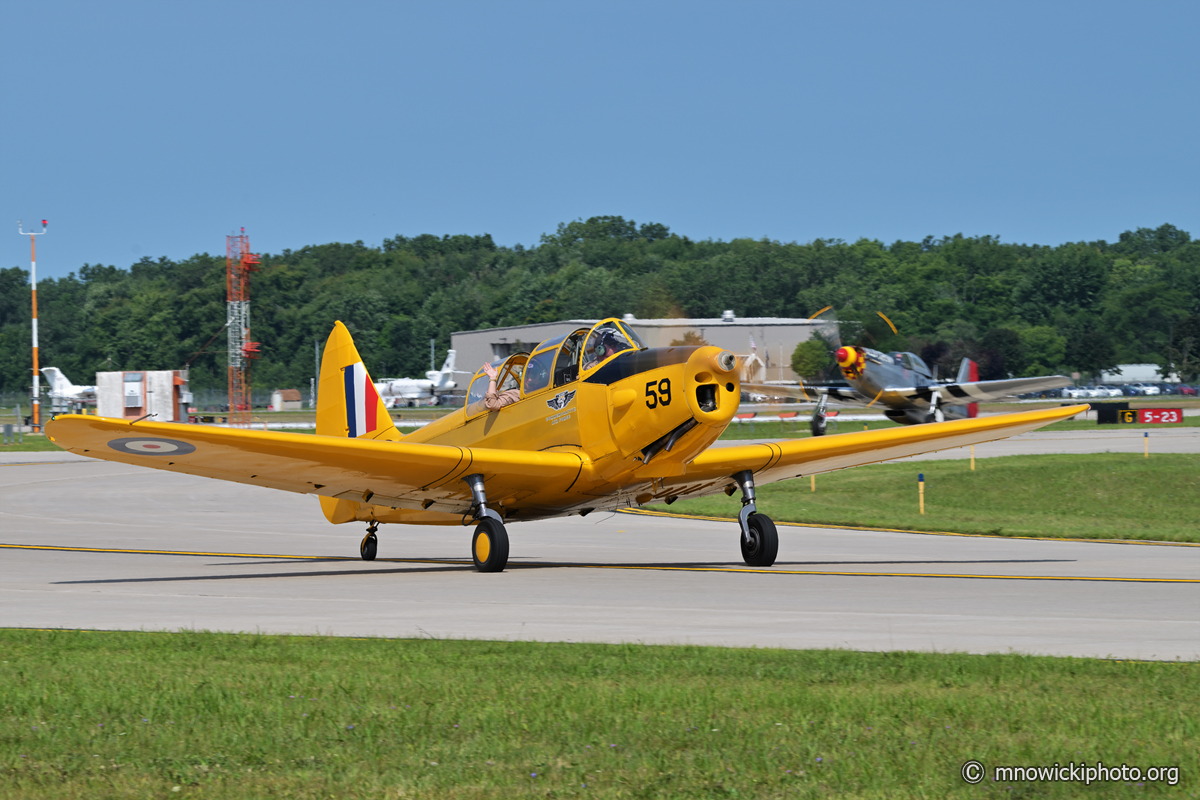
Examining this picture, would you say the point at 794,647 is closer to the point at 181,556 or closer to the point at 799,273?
the point at 181,556

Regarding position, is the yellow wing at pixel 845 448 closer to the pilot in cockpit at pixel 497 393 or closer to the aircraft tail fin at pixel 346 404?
the pilot in cockpit at pixel 497 393

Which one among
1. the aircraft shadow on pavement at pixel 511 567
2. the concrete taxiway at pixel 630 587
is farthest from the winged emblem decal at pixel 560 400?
the aircraft shadow on pavement at pixel 511 567

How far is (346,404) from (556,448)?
514 centimetres

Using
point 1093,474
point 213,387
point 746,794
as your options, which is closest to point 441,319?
point 213,387

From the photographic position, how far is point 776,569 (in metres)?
14.4

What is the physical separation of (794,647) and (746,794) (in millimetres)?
3626

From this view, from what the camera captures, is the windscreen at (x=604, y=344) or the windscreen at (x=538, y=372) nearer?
the windscreen at (x=604, y=344)

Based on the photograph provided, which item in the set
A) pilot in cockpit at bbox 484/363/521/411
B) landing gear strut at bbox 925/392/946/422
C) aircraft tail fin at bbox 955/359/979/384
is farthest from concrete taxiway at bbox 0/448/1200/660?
aircraft tail fin at bbox 955/359/979/384

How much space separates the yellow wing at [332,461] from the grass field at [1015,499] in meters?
10.3

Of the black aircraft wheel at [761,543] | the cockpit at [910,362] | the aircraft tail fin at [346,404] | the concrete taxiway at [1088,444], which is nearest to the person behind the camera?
the black aircraft wheel at [761,543]

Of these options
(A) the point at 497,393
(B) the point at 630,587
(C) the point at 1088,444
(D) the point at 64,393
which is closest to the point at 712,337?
(A) the point at 497,393

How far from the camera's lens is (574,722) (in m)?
5.82

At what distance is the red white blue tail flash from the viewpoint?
17859 millimetres

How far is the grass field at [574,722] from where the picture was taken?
482cm
